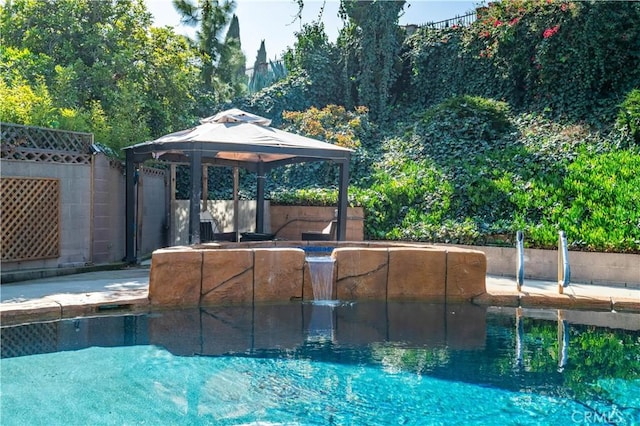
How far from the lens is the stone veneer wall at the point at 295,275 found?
20.1 ft

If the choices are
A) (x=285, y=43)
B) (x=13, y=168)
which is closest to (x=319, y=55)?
(x=285, y=43)

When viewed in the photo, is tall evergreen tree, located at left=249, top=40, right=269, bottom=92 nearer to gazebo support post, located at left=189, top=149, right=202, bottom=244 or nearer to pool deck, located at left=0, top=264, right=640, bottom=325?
gazebo support post, located at left=189, top=149, right=202, bottom=244

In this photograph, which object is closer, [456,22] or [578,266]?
[578,266]

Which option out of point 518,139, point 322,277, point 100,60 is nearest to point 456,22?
point 518,139

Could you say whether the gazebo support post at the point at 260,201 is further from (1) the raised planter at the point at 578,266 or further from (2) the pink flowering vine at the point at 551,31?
(2) the pink flowering vine at the point at 551,31

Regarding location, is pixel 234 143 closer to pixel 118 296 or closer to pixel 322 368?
pixel 118 296

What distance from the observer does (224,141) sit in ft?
25.2

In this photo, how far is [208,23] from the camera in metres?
19.5

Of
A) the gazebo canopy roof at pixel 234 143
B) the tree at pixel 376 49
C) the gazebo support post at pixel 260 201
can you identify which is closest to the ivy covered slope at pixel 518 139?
the tree at pixel 376 49

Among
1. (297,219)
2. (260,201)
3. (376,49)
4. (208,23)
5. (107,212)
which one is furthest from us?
(208,23)

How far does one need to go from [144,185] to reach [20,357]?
232 inches

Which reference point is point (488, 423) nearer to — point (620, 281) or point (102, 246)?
point (620, 281)

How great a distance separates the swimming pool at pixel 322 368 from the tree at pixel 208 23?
14.9 metres

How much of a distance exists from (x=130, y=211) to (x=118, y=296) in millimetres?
3303
